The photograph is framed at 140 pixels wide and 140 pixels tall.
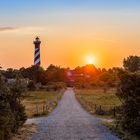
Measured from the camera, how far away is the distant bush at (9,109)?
2120 cm

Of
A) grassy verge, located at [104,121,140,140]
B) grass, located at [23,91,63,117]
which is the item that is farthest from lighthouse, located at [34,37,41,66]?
grassy verge, located at [104,121,140,140]

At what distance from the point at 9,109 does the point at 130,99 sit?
7.97 metres

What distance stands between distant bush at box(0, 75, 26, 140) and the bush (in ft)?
19.3

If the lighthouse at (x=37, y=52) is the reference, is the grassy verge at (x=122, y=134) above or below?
below

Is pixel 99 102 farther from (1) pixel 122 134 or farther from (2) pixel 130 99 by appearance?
(1) pixel 122 134

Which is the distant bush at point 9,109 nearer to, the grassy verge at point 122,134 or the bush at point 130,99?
the grassy verge at point 122,134

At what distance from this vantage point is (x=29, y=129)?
97.8ft

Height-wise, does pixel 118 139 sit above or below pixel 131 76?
below

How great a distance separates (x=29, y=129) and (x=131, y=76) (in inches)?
275

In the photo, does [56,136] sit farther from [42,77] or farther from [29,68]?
[42,77]

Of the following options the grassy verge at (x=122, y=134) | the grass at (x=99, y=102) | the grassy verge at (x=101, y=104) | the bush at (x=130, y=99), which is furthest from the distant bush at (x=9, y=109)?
the grass at (x=99, y=102)

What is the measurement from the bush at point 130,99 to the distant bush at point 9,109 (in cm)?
588

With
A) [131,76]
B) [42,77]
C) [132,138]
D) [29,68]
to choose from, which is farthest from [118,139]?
[42,77]

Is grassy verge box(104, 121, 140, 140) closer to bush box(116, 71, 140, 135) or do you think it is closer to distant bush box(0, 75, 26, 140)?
bush box(116, 71, 140, 135)
